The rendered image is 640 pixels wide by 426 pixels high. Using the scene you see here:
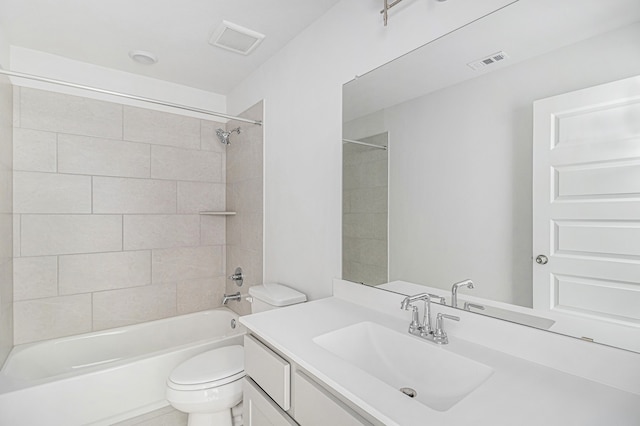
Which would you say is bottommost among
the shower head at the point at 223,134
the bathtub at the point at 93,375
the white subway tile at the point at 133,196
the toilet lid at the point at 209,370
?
the bathtub at the point at 93,375

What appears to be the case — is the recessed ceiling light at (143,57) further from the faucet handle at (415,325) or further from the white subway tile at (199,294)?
the faucet handle at (415,325)

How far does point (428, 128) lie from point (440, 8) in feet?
1.46

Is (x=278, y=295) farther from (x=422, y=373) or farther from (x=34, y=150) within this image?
(x=34, y=150)

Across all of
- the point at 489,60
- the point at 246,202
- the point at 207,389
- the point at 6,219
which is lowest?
the point at 207,389

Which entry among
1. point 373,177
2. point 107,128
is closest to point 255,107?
point 107,128

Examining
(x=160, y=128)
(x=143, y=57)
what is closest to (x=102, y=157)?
(x=160, y=128)

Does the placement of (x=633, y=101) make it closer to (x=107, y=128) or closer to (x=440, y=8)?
(x=440, y=8)

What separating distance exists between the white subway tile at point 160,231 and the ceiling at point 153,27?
1.17 metres

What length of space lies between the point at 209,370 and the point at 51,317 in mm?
1359

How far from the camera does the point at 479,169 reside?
110 centimetres

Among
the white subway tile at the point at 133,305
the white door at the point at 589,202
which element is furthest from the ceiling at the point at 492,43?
the white subway tile at the point at 133,305

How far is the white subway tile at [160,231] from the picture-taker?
2.43 metres

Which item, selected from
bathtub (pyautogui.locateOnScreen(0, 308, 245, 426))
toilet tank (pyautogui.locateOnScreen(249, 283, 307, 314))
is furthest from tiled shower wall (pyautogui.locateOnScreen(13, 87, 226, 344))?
toilet tank (pyautogui.locateOnScreen(249, 283, 307, 314))

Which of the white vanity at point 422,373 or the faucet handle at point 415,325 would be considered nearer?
the white vanity at point 422,373
